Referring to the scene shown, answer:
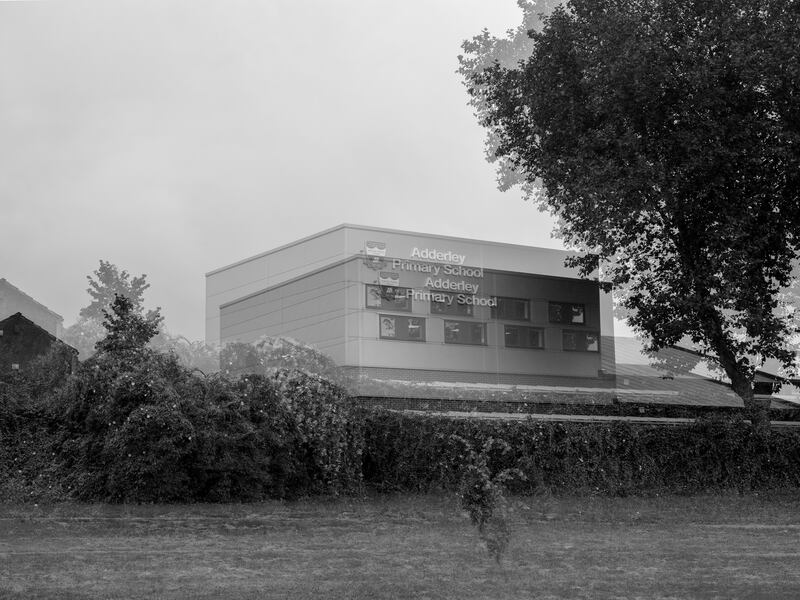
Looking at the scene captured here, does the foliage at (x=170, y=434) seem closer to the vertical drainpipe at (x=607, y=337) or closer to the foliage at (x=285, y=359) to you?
the foliage at (x=285, y=359)

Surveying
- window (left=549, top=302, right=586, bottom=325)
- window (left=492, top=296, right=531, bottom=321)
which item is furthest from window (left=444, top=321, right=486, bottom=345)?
window (left=549, top=302, right=586, bottom=325)

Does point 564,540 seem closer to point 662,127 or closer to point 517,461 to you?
point 517,461

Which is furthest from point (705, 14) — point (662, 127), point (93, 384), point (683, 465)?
point (93, 384)

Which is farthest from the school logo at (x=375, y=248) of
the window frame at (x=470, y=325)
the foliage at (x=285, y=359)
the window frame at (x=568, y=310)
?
the window frame at (x=568, y=310)

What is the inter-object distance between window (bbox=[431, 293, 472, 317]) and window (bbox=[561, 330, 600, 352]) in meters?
2.89

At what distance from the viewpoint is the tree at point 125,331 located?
16969 millimetres

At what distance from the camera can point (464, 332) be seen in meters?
22.2

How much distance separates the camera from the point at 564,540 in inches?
551

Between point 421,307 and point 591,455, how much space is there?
4450 millimetres

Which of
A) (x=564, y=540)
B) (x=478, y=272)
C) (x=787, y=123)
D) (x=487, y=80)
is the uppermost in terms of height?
(x=487, y=80)

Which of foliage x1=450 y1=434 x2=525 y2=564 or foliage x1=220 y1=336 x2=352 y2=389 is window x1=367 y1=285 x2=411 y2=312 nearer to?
foliage x1=220 y1=336 x2=352 y2=389

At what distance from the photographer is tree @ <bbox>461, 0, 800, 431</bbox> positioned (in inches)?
825

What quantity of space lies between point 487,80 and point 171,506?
12.6 metres

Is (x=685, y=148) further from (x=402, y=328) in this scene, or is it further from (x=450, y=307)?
(x=402, y=328)
